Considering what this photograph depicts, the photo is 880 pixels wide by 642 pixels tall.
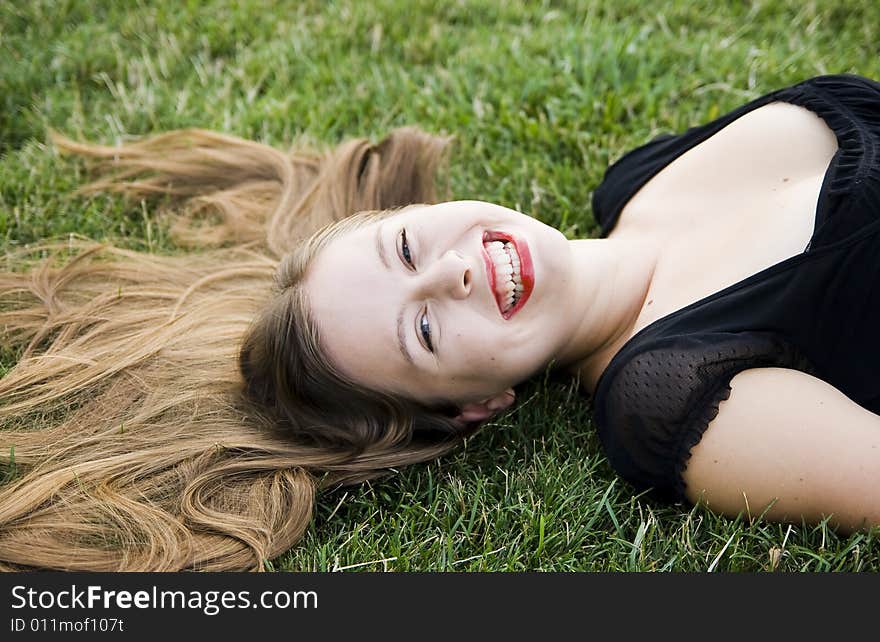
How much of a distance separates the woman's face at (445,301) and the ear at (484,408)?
4.0 inches

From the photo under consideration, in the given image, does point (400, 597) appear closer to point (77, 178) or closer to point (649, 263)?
point (649, 263)

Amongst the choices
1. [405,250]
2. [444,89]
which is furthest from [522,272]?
[444,89]

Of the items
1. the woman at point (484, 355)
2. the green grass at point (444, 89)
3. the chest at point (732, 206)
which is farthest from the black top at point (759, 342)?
the green grass at point (444, 89)

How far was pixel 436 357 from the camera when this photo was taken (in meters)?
2.90

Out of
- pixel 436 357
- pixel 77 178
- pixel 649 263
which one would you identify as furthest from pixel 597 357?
pixel 77 178

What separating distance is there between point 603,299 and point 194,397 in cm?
146

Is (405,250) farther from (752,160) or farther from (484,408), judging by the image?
(752,160)

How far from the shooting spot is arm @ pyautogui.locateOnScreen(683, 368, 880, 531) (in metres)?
2.53

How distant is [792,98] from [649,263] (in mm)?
785

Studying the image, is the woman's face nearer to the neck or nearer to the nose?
the nose

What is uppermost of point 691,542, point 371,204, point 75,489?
point 371,204

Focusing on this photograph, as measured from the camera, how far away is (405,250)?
297 cm

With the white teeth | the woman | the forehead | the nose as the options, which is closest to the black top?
the woman

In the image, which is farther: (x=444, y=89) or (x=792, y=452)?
(x=444, y=89)
